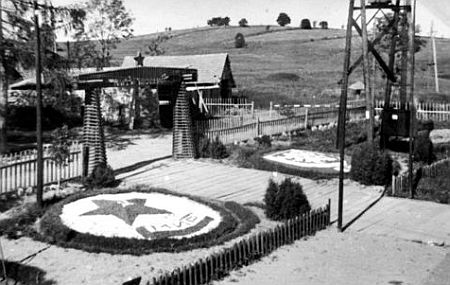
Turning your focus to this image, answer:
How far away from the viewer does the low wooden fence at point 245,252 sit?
876 centimetres

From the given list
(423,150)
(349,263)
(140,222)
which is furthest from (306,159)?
(349,263)

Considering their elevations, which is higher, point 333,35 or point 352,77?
point 333,35

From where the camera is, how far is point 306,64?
291 ft

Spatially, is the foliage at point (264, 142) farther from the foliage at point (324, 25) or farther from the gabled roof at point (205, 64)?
the foliage at point (324, 25)

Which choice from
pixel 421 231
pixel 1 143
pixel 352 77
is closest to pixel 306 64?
pixel 352 77

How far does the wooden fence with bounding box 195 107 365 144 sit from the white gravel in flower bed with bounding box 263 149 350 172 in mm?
3136

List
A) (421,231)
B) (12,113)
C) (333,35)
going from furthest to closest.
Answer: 1. (333,35)
2. (12,113)
3. (421,231)

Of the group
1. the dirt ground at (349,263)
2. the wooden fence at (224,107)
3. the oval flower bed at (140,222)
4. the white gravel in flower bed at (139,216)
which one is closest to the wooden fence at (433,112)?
the wooden fence at (224,107)

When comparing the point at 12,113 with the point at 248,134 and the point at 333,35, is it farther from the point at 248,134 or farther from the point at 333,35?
the point at 333,35

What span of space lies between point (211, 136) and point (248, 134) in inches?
156

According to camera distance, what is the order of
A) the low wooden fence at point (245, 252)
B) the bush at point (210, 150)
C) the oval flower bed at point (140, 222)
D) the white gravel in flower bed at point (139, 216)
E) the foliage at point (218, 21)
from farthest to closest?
the foliage at point (218, 21) → the bush at point (210, 150) → the white gravel in flower bed at point (139, 216) → the oval flower bed at point (140, 222) → the low wooden fence at point (245, 252)

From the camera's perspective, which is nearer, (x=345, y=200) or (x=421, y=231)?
(x=421, y=231)

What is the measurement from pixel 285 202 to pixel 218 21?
144m

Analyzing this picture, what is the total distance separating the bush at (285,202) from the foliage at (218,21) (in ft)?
455
